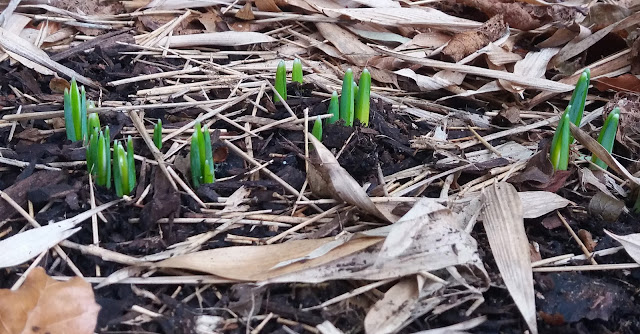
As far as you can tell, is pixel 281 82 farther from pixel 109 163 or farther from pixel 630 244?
pixel 630 244

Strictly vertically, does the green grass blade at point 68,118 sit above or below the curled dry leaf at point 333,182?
above

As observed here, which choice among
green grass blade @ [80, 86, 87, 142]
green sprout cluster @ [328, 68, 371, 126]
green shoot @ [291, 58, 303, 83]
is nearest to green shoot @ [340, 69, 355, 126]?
green sprout cluster @ [328, 68, 371, 126]

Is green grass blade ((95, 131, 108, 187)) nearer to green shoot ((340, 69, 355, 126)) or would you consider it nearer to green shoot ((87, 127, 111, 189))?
green shoot ((87, 127, 111, 189))

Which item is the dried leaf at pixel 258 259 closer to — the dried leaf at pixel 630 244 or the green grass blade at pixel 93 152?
the green grass blade at pixel 93 152

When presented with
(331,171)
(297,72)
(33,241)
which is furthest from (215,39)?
(33,241)

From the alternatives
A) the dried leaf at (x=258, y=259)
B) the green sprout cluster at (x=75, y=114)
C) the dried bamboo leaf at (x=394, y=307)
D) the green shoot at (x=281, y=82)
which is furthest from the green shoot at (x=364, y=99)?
the green sprout cluster at (x=75, y=114)

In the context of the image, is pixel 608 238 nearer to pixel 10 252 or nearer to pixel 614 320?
pixel 614 320

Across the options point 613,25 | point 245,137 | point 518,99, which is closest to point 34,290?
point 245,137

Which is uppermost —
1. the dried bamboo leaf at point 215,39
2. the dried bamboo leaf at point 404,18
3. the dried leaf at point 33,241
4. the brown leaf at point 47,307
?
the dried bamboo leaf at point 404,18
